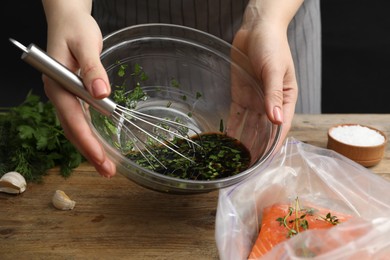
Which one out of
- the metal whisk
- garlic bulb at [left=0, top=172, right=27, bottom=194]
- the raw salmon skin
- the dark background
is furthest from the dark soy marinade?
the dark background

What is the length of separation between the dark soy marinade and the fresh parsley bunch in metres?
0.29

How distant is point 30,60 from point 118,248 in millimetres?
364

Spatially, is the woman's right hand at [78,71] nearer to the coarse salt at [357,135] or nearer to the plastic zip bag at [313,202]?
the plastic zip bag at [313,202]

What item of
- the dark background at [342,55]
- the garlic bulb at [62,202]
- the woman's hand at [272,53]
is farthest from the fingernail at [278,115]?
the dark background at [342,55]

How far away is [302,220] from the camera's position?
41.9 inches

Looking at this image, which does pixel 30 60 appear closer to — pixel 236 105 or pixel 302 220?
pixel 236 105

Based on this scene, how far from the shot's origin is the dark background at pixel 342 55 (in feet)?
8.80

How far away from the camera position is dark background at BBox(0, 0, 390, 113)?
2.68 m

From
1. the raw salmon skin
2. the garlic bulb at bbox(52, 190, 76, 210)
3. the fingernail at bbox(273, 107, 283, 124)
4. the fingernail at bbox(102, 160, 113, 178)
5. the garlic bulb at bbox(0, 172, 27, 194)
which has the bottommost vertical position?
the raw salmon skin

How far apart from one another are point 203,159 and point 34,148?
44cm

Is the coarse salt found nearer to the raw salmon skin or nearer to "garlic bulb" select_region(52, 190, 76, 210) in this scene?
the raw salmon skin

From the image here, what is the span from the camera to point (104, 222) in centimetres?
111

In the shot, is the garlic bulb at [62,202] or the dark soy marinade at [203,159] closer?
the dark soy marinade at [203,159]

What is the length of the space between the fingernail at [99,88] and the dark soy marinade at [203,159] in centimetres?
15
